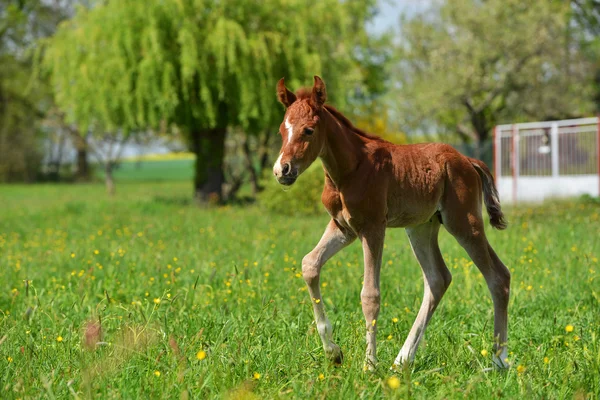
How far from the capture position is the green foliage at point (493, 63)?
29250 millimetres

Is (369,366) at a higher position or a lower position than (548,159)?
lower

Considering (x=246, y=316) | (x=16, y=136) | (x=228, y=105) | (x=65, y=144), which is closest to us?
(x=246, y=316)

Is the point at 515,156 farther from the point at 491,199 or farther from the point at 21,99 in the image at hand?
the point at 21,99

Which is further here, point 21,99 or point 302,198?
point 21,99

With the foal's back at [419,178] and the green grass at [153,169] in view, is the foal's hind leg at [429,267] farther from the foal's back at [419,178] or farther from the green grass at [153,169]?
the green grass at [153,169]

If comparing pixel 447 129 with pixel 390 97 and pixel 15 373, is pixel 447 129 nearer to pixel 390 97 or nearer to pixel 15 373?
pixel 390 97

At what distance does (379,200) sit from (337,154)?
1.33 ft

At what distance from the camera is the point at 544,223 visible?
11.6 metres

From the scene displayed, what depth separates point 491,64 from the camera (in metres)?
30.4

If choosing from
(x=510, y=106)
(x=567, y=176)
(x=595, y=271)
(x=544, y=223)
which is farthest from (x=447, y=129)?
(x=595, y=271)

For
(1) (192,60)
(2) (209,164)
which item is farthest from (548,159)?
(1) (192,60)

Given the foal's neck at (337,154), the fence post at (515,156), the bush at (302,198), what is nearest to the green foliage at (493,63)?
the fence post at (515,156)

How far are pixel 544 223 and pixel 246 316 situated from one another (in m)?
7.70

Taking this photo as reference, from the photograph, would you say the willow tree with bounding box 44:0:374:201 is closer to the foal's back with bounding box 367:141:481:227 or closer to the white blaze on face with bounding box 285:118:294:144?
the foal's back with bounding box 367:141:481:227
